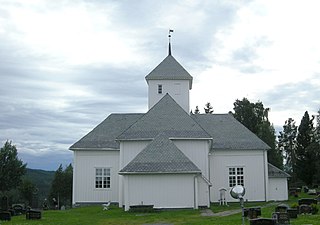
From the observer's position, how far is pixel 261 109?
6700cm

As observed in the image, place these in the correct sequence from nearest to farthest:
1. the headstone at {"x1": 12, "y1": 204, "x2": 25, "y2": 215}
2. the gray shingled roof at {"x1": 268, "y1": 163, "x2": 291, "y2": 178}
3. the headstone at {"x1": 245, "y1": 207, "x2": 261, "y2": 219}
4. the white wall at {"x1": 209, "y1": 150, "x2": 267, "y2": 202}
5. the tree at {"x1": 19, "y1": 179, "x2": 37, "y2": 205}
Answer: the headstone at {"x1": 245, "y1": 207, "x2": 261, "y2": 219} → the headstone at {"x1": 12, "y1": 204, "x2": 25, "y2": 215} → the white wall at {"x1": 209, "y1": 150, "x2": 267, "y2": 202} → the gray shingled roof at {"x1": 268, "y1": 163, "x2": 291, "y2": 178} → the tree at {"x1": 19, "y1": 179, "x2": 37, "y2": 205}

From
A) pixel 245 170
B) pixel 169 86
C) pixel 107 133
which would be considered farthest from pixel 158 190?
pixel 169 86

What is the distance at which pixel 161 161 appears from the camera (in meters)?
31.4

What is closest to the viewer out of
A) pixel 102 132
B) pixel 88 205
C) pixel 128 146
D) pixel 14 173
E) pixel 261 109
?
pixel 128 146

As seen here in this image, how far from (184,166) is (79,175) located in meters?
12.4

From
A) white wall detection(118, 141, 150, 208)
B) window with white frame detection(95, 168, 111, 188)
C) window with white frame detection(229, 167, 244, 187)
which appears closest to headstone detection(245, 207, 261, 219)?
white wall detection(118, 141, 150, 208)

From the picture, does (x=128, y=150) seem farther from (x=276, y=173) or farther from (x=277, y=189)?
(x=277, y=189)

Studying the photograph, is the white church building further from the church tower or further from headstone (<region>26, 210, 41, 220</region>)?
headstone (<region>26, 210, 41, 220</region>)

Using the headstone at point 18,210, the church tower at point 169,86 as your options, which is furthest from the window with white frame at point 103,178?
the church tower at point 169,86

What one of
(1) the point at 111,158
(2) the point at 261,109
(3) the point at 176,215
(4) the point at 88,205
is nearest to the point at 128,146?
(1) the point at 111,158

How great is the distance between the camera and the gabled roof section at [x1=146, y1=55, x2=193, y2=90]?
42.9 metres

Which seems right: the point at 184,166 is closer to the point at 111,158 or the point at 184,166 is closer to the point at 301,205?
the point at 301,205

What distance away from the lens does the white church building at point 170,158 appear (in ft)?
102

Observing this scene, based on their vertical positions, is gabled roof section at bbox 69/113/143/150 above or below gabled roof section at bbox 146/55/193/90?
below
